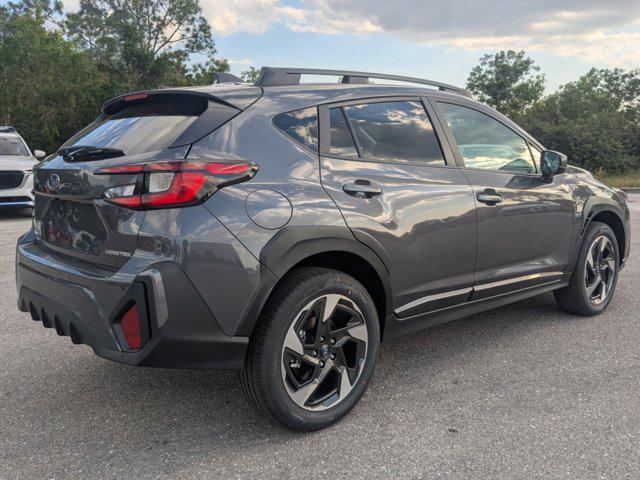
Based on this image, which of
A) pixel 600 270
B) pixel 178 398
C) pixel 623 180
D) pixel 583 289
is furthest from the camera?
pixel 623 180

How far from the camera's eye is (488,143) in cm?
363

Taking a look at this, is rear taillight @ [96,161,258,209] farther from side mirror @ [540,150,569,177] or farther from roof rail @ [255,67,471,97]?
side mirror @ [540,150,569,177]

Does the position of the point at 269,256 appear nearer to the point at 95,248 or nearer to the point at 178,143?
the point at 178,143

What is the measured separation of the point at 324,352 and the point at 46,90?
31.0 meters

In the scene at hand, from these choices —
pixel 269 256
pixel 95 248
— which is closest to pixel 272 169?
pixel 269 256

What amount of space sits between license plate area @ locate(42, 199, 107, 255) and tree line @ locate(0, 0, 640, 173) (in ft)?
80.3

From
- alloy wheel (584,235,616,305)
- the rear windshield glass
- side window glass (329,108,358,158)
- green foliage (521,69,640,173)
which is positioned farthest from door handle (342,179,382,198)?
green foliage (521,69,640,173)

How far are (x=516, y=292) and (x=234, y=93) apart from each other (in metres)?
2.29

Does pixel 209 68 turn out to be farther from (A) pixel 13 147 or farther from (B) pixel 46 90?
(A) pixel 13 147

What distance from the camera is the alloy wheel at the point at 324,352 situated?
8.38 ft

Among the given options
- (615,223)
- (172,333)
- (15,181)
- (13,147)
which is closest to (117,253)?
(172,333)

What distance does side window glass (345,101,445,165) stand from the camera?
2.94 meters

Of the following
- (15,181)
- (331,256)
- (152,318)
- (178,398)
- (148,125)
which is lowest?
(15,181)

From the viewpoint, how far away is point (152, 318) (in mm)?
2215
